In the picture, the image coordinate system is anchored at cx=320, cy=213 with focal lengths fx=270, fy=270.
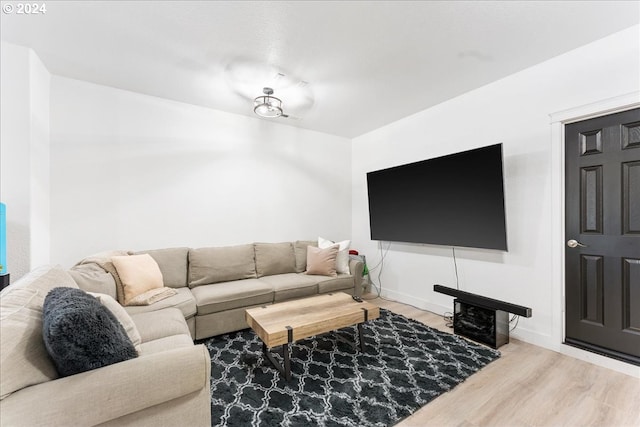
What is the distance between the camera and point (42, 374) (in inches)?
41.5

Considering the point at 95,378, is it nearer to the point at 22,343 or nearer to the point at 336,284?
the point at 22,343

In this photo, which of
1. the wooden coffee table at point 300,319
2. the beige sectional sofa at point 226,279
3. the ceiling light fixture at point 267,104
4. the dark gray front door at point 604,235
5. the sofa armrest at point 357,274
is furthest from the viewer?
the sofa armrest at point 357,274

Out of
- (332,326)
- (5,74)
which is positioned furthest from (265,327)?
(5,74)

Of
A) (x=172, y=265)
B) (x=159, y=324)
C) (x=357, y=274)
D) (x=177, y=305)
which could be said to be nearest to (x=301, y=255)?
(x=357, y=274)

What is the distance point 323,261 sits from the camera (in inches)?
140

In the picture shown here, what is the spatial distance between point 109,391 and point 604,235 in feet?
11.2

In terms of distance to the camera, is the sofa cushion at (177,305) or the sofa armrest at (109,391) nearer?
the sofa armrest at (109,391)

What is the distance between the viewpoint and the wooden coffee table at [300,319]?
6.45 ft

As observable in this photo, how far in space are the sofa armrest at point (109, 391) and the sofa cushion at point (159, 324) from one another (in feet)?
2.47

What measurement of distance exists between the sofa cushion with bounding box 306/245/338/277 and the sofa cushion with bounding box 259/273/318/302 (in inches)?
5.1

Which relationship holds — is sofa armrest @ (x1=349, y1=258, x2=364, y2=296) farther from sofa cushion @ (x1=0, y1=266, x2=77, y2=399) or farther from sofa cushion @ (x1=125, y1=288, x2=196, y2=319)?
sofa cushion @ (x1=0, y1=266, x2=77, y2=399)

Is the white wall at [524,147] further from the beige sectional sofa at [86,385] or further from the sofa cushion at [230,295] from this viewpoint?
the beige sectional sofa at [86,385]

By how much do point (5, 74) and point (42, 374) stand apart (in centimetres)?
263

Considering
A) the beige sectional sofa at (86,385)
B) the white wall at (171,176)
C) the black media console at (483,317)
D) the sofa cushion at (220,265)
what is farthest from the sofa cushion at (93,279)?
the black media console at (483,317)
